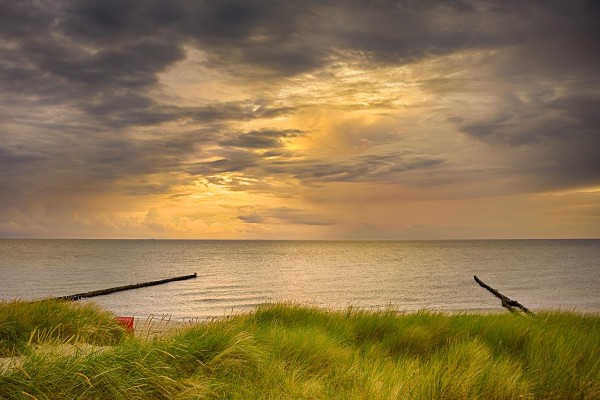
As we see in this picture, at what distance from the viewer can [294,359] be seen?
8.72m

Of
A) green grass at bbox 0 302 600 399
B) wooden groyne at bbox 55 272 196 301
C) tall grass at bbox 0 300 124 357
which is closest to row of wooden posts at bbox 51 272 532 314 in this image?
wooden groyne at bbox 55 272 196 301

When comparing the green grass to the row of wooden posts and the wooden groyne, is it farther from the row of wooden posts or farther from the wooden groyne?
the wooden groyne

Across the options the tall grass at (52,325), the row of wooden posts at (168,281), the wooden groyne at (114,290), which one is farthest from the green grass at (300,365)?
the wooden groyne at (114,290)

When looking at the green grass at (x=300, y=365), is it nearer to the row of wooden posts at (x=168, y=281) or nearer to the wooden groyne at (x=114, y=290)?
the row of wooden posts at (x=168, y=281)

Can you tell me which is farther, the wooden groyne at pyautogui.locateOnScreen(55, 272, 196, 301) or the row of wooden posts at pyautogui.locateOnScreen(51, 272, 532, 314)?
the wooden groyne at pyautogui.locateOnScreen(55, 272, 196, 301)

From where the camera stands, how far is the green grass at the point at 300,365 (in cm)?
614

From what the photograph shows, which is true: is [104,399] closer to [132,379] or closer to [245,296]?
[132,379]

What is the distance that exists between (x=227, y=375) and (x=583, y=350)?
698 cm

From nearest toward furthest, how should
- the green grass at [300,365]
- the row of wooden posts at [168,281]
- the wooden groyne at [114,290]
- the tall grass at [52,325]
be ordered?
the green grass at [300,365] → the tall grass at [52,325] → the row of wooden posts at [168,281] → the wooden groyne at [114,290]

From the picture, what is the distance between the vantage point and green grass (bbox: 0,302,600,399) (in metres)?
6.14

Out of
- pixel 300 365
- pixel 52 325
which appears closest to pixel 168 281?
pixel 52 325

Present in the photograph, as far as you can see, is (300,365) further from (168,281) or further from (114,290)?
(168,281)

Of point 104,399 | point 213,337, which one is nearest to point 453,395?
point 213,337

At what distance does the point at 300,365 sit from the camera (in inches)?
340
